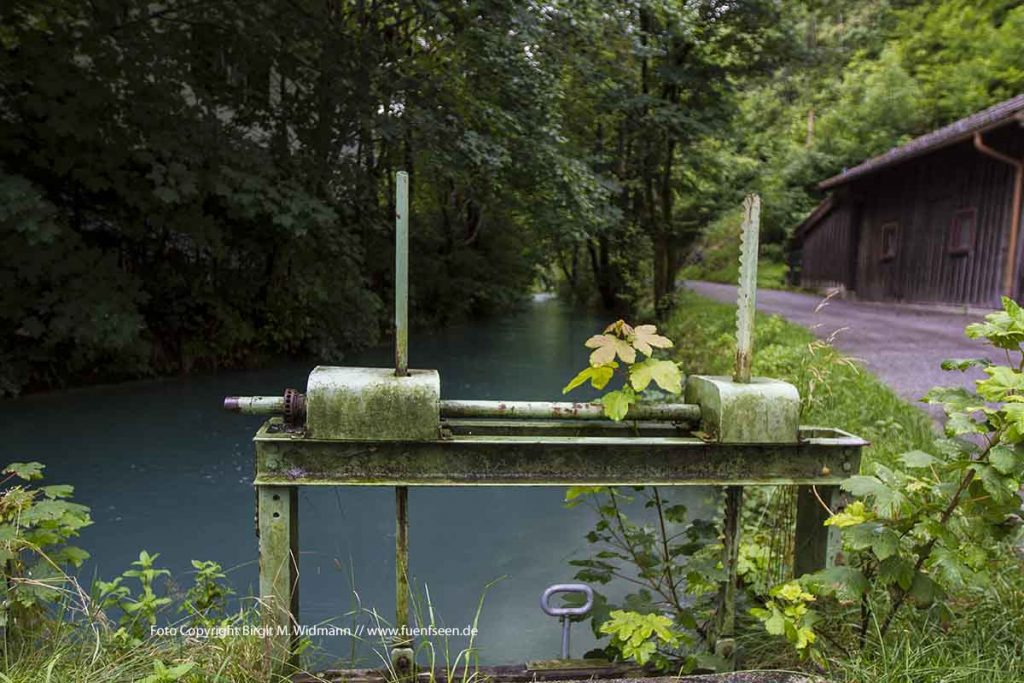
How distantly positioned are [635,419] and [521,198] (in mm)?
7593

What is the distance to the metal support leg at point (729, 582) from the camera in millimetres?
2133

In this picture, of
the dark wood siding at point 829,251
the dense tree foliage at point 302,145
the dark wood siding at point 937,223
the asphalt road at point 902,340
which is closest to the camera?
the asphalt road at point 902,340

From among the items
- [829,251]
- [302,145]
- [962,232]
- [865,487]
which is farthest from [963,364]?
[829,251]

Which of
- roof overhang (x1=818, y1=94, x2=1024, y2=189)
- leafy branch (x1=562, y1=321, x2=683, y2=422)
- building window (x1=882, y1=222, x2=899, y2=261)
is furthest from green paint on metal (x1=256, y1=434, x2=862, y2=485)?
building window (x1=882, y1=222, x2=899, y2=261)

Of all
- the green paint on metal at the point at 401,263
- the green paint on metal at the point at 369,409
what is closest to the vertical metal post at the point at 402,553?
the green paint on metal at the point at 369,409

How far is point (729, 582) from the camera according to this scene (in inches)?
84.0

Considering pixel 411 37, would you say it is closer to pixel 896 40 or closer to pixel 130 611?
pixel 130 611

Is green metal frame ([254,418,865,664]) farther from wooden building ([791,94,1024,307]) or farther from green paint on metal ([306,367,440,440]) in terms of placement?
wooden building ([791,94,1024,307])

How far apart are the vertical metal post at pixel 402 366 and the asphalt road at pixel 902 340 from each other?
280 cm

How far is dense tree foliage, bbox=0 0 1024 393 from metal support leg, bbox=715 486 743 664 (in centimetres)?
685

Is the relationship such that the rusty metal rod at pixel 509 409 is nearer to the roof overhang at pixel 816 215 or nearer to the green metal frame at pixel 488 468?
the green metal frame at pixel 488 468

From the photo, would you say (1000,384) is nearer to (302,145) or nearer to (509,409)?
(509,409)

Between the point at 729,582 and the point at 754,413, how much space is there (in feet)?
1.90

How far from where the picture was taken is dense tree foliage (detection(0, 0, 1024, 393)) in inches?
296
